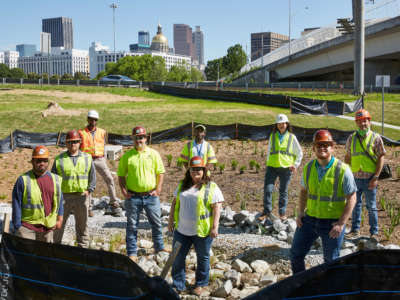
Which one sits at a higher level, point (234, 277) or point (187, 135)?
point (187, 135)

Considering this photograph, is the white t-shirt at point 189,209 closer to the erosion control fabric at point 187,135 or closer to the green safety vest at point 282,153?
the green safety vest at point 282,153

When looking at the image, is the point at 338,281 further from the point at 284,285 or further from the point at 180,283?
the point at 180,283

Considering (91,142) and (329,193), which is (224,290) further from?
(91,142)

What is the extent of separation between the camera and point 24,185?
19.1 ft

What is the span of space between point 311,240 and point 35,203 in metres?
3.27

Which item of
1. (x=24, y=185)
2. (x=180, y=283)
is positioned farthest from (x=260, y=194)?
(x=24, y=185)

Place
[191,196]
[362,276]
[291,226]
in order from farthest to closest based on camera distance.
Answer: [291,226], [191,196], [362,276]

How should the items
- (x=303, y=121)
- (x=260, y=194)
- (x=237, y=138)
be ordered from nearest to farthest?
(x=260, y=194) → (x=237, y=138) → (x=303, y=121)

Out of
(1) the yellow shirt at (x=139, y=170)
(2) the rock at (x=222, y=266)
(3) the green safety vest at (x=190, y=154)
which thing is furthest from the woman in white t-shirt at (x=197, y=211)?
(3) the green safety vest at (x=190, y=154)

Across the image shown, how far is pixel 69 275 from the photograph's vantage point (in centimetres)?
406

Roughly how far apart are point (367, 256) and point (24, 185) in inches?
155

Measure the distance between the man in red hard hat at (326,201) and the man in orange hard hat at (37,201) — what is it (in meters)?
2.95

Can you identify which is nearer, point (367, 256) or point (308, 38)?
point (367, 256)

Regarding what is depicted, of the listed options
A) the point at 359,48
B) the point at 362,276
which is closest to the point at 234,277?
the point at 362,276
